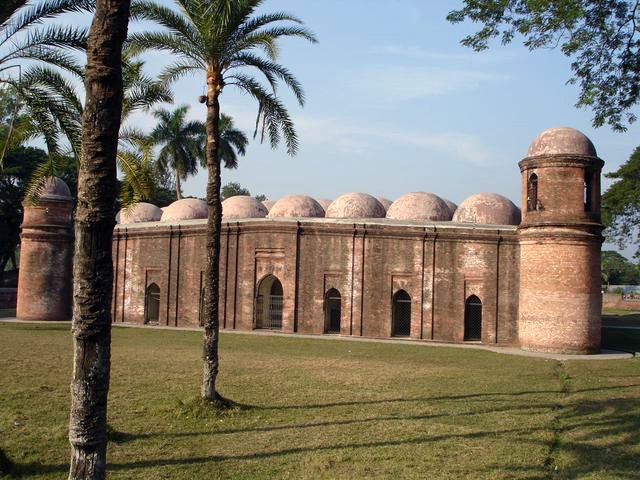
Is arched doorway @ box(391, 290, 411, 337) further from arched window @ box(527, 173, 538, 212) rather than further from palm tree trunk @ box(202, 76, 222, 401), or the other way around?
palm tree trunk @ box(202, 76, 222, 401)

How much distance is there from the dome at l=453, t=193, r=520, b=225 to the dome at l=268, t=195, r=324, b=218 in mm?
5525

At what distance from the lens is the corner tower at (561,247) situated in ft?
66.1

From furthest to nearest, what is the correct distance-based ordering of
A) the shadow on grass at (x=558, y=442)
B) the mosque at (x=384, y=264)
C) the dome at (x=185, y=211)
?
the dome at (x=185, y=211)
the mosque at (x=384, y=264)
the shadow on grass at (x=558, y=442)

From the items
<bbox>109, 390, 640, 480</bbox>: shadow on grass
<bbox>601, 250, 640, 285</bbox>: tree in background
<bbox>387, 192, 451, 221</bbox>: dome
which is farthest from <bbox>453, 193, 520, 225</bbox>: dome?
<bbox>601, 250, 640, 285</bbox>: tree in background

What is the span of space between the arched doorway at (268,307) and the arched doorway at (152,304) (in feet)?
15.8

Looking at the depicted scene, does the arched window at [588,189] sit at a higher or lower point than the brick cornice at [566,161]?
lower

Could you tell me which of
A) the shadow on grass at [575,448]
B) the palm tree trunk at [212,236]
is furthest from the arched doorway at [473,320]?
the palm tree trunk at [212,236]

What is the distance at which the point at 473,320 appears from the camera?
23516mm

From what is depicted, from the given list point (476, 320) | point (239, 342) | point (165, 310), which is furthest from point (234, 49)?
point (165, 310)

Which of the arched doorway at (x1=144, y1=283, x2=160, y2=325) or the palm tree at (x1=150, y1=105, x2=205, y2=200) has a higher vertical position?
the palm tree at (x1=150, y1=105, x2=205, y2=200)

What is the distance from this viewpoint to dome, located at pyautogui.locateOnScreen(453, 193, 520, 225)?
82.1 feet

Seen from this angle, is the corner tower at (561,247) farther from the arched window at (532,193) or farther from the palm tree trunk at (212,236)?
the palm tree trunk at (212,236)

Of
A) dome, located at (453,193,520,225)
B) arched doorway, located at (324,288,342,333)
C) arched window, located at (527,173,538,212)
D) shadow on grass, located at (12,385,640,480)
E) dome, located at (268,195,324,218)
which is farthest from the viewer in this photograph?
dome, located at (268,195,324,218)

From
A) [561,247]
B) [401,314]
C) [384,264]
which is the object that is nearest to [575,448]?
[561,247]
